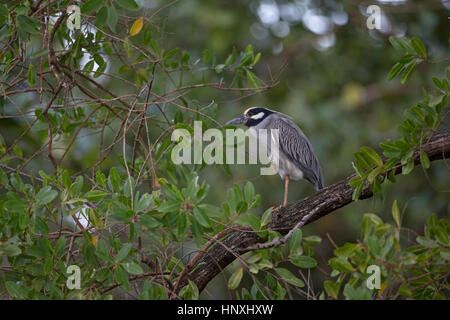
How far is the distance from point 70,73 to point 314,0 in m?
3.99

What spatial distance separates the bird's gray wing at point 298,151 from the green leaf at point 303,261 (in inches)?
65.4

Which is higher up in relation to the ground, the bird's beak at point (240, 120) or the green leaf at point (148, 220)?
the bird's beak at point (240, 120)

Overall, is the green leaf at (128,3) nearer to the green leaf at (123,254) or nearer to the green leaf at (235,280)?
the green leaf at (123,254)

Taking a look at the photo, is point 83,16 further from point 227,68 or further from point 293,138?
point 293,138

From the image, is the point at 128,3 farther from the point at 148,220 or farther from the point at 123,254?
the point at 123,254

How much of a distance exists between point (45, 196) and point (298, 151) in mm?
2232

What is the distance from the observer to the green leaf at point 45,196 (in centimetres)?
223

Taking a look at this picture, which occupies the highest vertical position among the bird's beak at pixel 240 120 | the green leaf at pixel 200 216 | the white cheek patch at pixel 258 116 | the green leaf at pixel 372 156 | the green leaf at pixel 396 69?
the white cheek patch at pixel 258 116

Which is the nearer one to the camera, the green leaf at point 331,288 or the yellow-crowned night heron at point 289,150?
the green leaf at point 331,288

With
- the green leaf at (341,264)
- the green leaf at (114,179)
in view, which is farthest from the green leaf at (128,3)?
the green leaf at (341,264)

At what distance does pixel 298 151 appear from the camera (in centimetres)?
405

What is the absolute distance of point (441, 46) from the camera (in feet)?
19.0

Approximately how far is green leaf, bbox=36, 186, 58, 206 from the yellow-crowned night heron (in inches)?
82.4

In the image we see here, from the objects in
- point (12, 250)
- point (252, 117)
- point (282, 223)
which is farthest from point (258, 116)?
point (12, 250)
